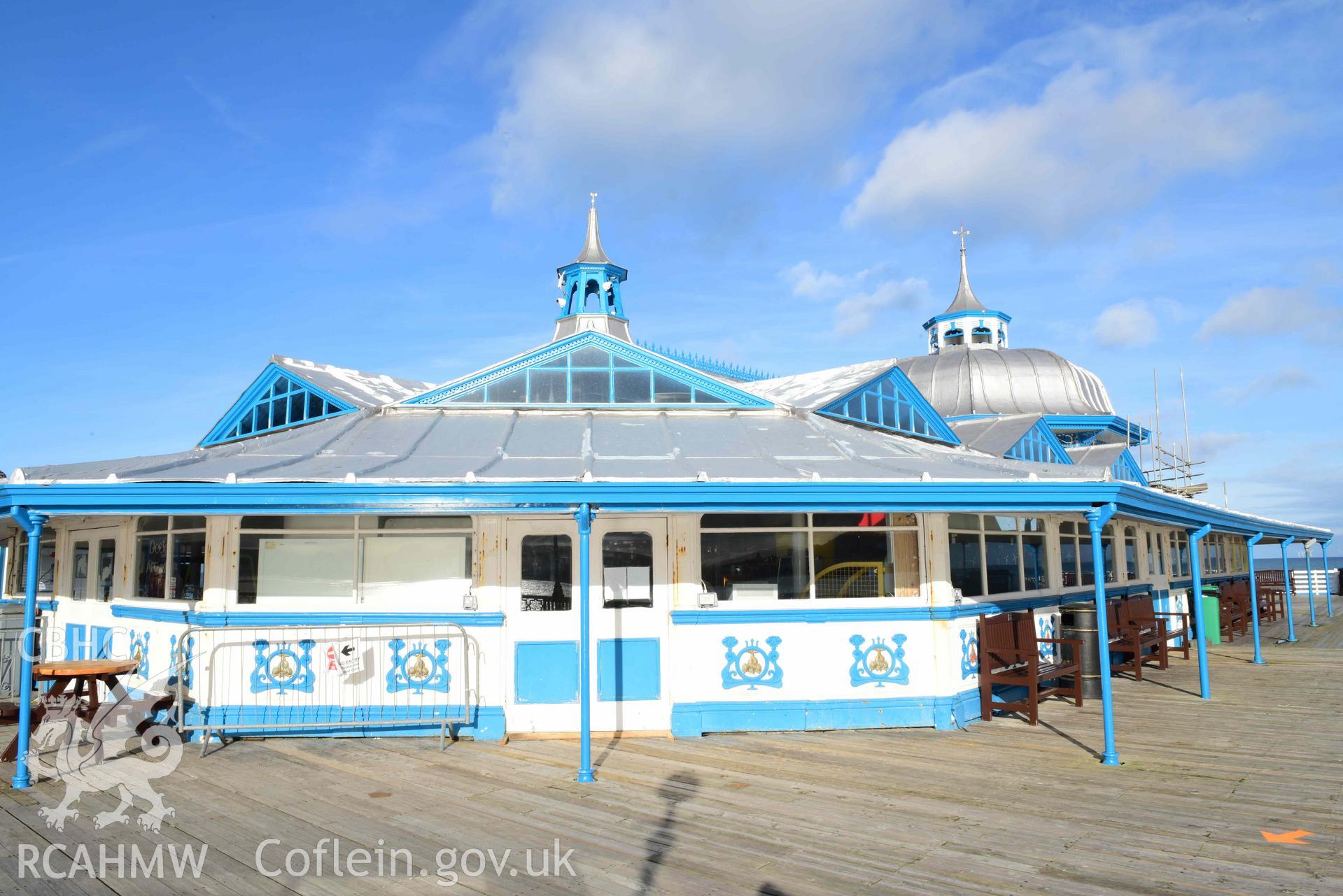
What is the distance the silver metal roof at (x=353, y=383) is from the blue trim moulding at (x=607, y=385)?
59 cm

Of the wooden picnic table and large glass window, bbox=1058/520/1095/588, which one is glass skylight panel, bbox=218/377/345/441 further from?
large glass window, bbox=1058/520/1095/588

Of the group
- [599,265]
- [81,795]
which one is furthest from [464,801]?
[599,265]

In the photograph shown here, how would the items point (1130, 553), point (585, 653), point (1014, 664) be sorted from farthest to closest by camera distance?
1. point (1130, 553)
2. point (1014, 664)
3. point (585, 653)

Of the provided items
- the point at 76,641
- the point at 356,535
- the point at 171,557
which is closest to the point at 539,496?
the point at 356,535

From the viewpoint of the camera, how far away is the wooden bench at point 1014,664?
976 centimetres

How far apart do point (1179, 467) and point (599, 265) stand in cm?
2082

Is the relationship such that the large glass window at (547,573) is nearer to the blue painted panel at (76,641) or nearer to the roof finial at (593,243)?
the blue painted panel at (76,641)

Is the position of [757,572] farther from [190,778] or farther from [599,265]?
[599,265]

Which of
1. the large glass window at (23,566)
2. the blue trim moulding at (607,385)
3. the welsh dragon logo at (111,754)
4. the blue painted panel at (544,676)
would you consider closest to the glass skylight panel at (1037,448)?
the blue trim moulding at (607,385)

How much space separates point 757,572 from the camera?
9422 mm

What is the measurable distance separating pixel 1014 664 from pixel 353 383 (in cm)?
1019

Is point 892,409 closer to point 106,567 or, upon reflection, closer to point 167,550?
point 167,550

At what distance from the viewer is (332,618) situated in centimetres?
909

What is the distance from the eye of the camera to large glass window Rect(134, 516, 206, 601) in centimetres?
938
